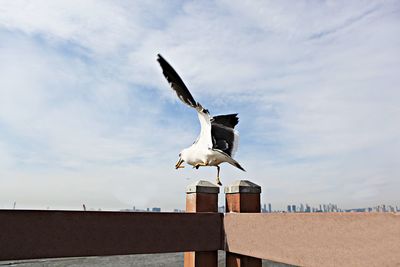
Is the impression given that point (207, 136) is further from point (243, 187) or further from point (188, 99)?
point (243, 187)

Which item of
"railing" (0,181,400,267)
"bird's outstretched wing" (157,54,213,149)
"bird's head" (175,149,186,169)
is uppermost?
"bird's outstretched wing" (157,54,213,149)

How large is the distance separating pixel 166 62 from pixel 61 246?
9.45 ft

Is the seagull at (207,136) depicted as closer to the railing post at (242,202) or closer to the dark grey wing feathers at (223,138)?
the dark grey wing feathers at (223,138)

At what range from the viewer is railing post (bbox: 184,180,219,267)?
4016 millimetres

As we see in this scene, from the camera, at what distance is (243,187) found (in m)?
4.17

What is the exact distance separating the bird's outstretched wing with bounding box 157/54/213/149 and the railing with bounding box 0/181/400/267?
75cm

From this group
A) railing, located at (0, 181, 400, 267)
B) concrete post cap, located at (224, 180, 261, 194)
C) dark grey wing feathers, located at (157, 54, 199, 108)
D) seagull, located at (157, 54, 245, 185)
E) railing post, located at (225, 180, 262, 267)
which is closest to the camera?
railing, located at (0, 181, 400, 267)

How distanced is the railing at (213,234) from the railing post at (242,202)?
1 cm

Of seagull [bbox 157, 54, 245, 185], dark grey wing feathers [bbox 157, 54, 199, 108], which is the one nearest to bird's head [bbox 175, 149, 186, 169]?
seagull [bbox 157, 54, 245, 185]

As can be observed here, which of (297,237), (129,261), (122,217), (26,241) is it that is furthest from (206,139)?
(129,261)

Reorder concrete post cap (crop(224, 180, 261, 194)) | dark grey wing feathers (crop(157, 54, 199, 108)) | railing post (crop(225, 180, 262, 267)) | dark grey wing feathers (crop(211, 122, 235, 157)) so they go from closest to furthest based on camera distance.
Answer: railing post (crop(225, 180, 262, 267)), concrete post cap (crop(224, 180, 261, 194)), dark grey wing feathers (crop(211, 122, 235, 157)), dark grey wing feathers (crop(157, 54, 199, 108))

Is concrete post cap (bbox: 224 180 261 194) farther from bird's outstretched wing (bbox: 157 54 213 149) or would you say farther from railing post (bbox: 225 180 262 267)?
bird's outstretched wing (bbox: 157 54 213 149)

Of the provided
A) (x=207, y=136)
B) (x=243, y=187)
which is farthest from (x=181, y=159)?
(x=243, y=187)

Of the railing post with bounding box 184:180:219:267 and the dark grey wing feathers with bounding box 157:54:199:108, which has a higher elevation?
the dark grey wing feathers with bounding box 157:54:199:108
